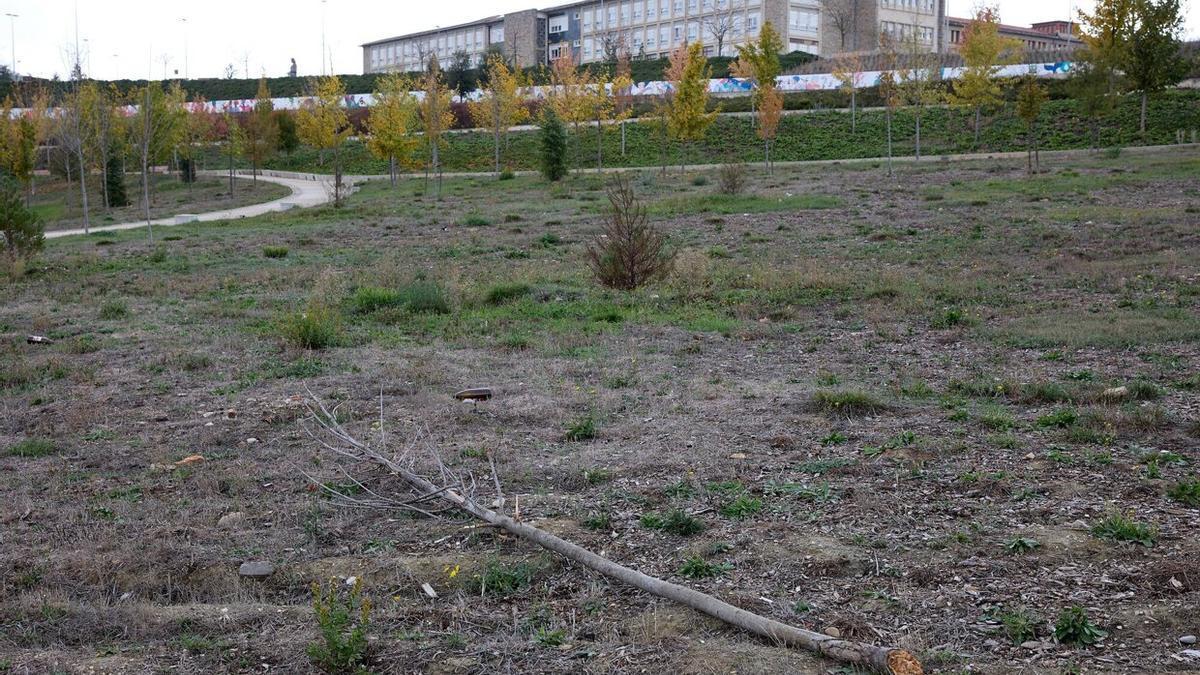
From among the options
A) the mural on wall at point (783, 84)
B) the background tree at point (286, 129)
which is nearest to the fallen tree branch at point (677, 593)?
the mural on wall at point (783, 84)

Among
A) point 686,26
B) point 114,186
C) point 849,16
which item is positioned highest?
point 686,26

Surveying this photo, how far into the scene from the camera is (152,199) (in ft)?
141

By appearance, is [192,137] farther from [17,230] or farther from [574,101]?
[17,230]

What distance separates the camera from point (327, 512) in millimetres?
5980

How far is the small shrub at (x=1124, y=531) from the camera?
16.0 feet

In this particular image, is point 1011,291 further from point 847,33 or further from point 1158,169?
point 847,33

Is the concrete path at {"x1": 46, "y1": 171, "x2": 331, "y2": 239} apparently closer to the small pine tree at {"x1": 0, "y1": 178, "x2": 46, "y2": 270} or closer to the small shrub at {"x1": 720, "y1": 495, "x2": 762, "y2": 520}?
the small pine tree at {"x1": 0, "y1": 178, "x2": 46, "y2": 270}

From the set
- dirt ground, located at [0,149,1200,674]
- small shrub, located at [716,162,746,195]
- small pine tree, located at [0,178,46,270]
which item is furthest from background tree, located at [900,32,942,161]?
small pine tree, located at [0,178,46,270]

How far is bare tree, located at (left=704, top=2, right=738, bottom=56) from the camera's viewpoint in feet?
271

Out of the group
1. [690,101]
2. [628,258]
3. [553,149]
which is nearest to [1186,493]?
[628,258]

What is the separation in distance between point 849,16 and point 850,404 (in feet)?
264

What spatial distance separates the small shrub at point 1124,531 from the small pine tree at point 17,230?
62.3 ft

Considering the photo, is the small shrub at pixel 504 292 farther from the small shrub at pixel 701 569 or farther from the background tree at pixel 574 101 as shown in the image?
the background tree at pixel 574 101

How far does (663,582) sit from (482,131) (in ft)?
185
